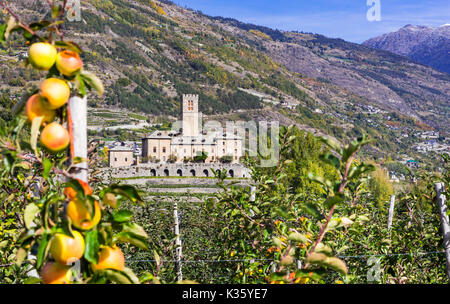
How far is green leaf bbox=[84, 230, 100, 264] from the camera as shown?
0.98 m

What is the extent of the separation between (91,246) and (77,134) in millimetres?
299

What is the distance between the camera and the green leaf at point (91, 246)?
98 centimetres

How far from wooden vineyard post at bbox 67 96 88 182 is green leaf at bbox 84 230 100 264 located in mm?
151

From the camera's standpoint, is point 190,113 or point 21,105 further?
point 190,113

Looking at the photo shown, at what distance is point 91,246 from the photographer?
988 mm

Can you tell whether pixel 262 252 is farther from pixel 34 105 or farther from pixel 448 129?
pixel 448 129

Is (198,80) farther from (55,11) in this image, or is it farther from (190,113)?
(55,11)

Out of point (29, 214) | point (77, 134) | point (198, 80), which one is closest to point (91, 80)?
point (77, 134)

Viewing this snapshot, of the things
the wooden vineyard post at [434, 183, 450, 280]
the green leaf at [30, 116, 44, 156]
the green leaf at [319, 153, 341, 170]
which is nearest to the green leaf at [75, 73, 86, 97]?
the green leaf at [30, 116, 44, 156]

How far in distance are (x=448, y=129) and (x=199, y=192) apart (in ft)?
487

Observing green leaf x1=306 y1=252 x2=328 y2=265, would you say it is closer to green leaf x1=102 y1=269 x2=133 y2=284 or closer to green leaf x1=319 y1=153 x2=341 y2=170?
green leaf x1=319 y1=153 x2=341 y2=170

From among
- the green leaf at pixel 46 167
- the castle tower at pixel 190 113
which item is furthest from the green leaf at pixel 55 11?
the castle tower at pixel 190 113

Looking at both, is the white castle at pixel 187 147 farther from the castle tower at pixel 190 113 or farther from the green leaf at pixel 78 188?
the green leaf at pixel 78 188

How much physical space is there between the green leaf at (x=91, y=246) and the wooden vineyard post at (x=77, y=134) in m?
0.15
